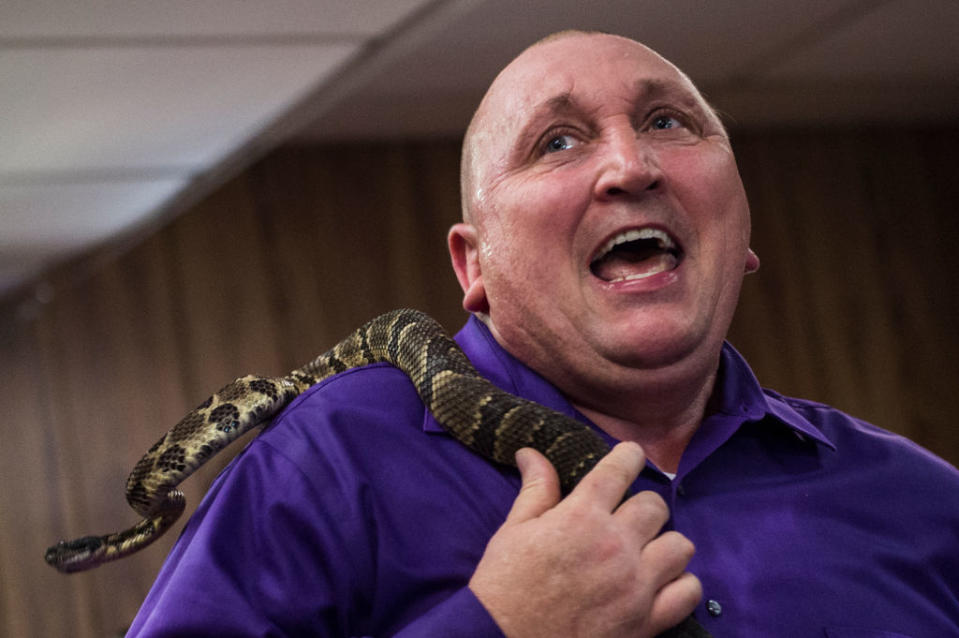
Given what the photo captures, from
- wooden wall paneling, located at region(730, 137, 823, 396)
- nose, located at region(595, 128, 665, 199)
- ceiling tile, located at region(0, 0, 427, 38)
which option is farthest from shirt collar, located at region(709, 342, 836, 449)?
wooden wall paneling, located at region(730, 137, 823, 396)

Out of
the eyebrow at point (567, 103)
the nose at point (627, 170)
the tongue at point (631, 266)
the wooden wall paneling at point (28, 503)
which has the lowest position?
the wooden wall paneling at point (28, 503)

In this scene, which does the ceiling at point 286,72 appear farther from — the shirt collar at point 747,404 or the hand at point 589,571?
the hand at point 589,571

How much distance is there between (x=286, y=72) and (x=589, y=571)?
2.56m

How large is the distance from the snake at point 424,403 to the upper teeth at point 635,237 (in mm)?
231

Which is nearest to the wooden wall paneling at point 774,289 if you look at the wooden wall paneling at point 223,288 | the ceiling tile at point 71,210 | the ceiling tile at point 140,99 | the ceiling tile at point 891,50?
the ceiling tile at point 891,50

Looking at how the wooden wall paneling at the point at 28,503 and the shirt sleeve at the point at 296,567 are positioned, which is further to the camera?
the wooden wall paneling at the point at 28,503

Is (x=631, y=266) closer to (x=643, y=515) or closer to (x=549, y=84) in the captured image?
(x=549, y=84)

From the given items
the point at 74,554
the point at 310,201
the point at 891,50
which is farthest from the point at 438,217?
the point at 74,554

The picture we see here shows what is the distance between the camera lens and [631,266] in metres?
1.54

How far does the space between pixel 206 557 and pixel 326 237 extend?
11.7 feet

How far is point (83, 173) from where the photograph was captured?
3971 mm

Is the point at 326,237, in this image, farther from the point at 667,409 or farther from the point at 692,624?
the point at 692,624

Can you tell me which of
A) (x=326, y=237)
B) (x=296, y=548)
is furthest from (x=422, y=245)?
(x=296, y=548)

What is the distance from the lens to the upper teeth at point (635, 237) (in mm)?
1502
